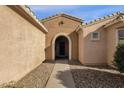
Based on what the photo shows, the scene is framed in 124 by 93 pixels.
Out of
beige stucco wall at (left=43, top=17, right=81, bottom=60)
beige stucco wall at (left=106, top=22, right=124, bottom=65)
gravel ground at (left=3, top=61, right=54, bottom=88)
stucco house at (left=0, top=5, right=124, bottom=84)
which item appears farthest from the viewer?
beige stucco wall at (left=43, top=17, right=81, bottom=60)

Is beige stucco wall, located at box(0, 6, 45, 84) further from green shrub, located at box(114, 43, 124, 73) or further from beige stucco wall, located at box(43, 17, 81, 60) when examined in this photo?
beige stucco wall, located at box(43, 17, 81, 60)

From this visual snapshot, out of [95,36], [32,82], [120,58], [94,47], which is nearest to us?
[32,82]

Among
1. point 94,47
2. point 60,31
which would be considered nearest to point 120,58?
point 94,47

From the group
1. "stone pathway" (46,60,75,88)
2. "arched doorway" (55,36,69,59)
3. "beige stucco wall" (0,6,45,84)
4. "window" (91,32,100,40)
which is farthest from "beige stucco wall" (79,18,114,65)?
"arched doorway" (55,36,69,59)

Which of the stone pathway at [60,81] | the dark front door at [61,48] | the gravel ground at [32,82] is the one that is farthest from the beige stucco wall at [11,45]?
the dark front door at [61,48]

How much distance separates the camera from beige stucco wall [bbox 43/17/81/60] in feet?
71.2

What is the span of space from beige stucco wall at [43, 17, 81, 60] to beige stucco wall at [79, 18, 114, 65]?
505 cm

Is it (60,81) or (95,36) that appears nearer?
(60,81)

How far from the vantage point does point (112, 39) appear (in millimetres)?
15039

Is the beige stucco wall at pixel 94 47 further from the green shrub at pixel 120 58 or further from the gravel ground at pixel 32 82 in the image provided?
the gravel ground at pixel 32 82

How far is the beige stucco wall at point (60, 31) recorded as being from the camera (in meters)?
21.7

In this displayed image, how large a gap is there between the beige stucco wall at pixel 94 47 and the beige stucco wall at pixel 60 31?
505cm

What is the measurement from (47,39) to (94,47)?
7001mm

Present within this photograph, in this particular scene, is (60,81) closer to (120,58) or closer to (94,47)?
(120,58)
